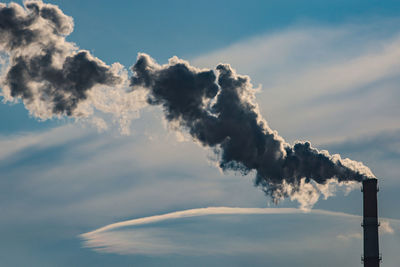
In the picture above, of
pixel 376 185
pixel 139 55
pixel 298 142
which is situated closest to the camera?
pixel 139 55

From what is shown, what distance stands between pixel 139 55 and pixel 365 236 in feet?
86.6

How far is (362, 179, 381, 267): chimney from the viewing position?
43969mm

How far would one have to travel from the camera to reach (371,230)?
44.3m

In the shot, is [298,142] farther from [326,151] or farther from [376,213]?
[376,213]

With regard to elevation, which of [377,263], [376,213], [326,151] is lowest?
[377,263]

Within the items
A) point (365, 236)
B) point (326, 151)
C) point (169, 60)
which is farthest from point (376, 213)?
point (169, 60)

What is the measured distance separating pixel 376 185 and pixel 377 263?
7146 mm

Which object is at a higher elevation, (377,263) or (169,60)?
(169,60)

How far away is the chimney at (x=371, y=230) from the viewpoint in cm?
4397

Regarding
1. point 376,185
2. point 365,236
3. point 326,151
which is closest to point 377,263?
point 365,236

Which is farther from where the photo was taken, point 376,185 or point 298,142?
point 298,142

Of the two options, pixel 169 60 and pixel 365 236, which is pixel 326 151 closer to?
pixel 365 236

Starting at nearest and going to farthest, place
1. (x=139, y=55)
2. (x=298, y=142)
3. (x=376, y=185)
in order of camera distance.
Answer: (x=139, y=55), (x=376, y=185), (x=298, y=142)

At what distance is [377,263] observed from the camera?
144 feet
